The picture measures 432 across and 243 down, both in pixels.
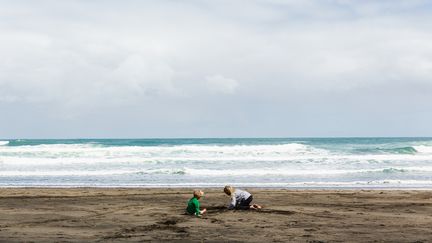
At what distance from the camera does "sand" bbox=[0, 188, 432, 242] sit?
9016 millimetres

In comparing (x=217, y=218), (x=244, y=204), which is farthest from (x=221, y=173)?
(x=217, y=218)

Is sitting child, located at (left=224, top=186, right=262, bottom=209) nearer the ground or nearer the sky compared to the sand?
nearer the sky

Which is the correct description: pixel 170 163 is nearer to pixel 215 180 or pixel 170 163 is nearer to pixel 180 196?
pixel 215 180

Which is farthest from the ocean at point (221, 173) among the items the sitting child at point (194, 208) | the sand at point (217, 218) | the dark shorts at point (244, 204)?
the sitting child at point (194, 208)

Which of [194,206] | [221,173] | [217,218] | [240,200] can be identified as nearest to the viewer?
[217,218]

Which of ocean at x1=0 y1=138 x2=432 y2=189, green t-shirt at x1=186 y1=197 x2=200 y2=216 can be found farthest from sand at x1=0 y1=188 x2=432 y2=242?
ocean at x1=0 y1=138 x2=432 y2=189

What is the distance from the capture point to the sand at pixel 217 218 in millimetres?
9016

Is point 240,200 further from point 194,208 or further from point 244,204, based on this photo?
point 194,208

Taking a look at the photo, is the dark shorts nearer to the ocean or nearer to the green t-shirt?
the green t-shirt

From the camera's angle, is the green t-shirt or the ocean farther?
the ocean

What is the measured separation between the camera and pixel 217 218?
1114 centimetres

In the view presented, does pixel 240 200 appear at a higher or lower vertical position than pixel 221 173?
higher

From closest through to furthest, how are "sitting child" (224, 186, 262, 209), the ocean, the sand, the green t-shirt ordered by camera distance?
the sand
the green t-shirt
"sitting child" (224, 186, 262, 209)
the ocean

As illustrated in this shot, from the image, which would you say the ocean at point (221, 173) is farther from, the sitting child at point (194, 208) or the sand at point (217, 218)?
the sitting child at point (194, 208)
